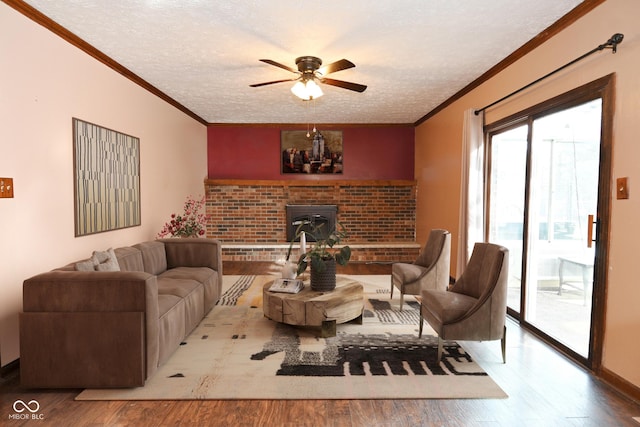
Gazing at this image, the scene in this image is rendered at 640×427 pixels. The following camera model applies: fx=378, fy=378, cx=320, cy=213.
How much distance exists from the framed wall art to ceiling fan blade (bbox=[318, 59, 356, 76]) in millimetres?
2369

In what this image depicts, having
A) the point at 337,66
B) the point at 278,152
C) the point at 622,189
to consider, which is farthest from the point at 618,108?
the point at 278,152

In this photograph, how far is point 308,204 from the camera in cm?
779

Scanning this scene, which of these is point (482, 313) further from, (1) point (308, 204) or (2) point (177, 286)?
(1) point (308, 204)

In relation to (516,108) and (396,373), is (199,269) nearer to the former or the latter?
(396,373)

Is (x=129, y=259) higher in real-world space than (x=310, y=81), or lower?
lower

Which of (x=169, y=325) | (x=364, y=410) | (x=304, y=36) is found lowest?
(x=364, y=410)

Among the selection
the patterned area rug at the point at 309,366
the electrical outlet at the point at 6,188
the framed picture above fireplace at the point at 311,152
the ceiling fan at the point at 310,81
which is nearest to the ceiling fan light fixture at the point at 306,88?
the ceiling fan at the point at 310,81

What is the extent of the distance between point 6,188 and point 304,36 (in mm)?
2666

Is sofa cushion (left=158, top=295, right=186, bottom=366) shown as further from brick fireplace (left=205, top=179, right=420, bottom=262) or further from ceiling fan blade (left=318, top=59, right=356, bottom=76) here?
brick fireplace (left=205, top=179, right=420, bottom=262)

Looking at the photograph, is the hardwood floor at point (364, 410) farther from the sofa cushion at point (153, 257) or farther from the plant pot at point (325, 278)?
the sofa cushion at point (153, 257)

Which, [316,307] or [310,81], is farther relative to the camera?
[310,81]

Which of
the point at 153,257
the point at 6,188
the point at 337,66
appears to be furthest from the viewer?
the point at 153,257

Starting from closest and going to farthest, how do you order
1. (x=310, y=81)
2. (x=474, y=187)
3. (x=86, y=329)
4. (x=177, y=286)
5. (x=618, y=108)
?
(x=86, y=329) → (x=618, y=108) → (x=177, y=286) → (x=310, y=81) → (x=474, y=187)

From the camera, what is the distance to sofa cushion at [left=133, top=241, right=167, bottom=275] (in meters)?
3.98
